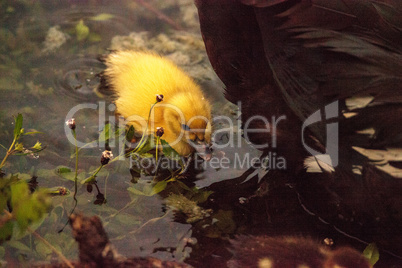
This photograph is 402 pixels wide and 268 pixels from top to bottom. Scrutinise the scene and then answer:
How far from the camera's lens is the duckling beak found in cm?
117

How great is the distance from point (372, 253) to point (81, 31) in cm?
104

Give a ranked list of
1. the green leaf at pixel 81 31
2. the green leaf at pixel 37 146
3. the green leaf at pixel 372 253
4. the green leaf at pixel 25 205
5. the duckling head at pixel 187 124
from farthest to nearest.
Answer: the green leaf at pixel 81 31 < the duckling head at pixel 187 124 < the green leaf at pixel 37 146 < the green leaf at pixel 372 253 < the green leaf at pixel 25 205

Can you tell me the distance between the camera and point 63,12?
5.17 ft

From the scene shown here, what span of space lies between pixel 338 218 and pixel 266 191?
0.54 ft

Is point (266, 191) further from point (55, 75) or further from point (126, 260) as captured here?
point (55, 75)

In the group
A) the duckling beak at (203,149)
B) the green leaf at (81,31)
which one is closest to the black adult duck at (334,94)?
the duckling beak at (203,149)

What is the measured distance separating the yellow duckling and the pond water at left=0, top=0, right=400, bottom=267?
53 millimetres

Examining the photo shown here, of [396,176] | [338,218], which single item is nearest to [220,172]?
[338,218]

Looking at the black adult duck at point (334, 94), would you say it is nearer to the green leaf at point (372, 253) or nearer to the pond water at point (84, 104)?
the green leaf at point (372, 253)

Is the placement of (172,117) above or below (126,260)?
above

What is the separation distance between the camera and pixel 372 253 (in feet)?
3.19

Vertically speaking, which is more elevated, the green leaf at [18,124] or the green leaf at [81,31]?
the green leaf at [81,31]

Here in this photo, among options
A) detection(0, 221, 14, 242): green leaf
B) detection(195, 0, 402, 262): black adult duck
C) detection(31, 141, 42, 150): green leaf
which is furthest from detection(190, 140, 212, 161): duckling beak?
detection(0, 221, 14, 242): green leaf

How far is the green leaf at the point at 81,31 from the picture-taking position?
59.4 inches
